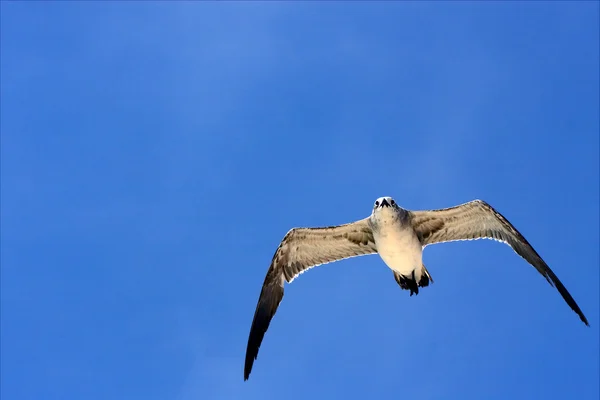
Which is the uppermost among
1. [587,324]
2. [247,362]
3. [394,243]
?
[394,243]

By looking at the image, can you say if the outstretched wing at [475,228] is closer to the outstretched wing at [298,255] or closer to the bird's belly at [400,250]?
the bird's belly at [400,250]

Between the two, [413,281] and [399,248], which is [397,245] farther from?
[413,281]

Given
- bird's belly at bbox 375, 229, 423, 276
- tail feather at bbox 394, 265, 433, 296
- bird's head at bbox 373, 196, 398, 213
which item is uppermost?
bird's head at bbox 373, 196, 398, 213

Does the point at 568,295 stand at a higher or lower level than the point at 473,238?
lower

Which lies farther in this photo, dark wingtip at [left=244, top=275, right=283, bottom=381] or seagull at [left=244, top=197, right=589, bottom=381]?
dark wingtip at [left=244, top=275, right=283, bottom=381]

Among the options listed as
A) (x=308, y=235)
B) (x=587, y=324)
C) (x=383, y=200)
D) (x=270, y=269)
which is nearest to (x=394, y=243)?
(x=383, y=200)

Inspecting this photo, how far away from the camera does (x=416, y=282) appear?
19219mm

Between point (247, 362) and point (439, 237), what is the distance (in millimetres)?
6984

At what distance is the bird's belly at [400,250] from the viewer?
18547 millimetres

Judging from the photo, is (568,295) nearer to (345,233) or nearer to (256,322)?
(345,233)

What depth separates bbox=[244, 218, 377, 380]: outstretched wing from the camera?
64.4ft

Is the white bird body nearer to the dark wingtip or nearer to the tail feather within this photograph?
the tail feather

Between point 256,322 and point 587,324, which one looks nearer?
point 587,324

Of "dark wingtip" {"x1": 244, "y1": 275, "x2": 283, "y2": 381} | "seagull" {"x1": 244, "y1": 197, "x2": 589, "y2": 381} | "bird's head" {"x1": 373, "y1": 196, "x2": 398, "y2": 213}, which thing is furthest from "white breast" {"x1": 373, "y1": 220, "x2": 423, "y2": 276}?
"dark wingtip" {"x1": 244, "y1": 275, "x2": 283, "y2": 381}
